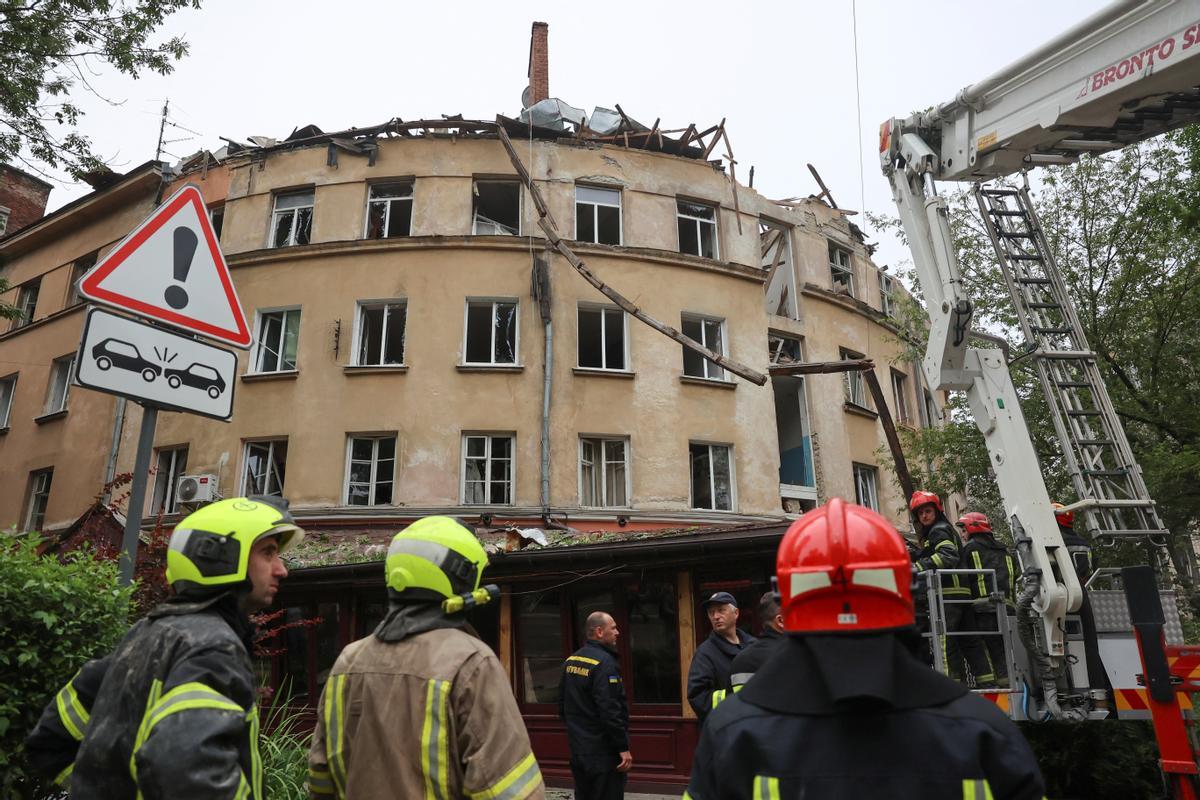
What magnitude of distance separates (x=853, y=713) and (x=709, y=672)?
185 inches

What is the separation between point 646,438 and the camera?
17.6 meters

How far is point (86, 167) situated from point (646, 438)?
11053 millimetres

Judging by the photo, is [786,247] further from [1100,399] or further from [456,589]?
[456,589]

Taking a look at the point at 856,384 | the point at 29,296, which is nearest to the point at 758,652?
the point at 856,384

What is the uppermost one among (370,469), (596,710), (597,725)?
(370,469)

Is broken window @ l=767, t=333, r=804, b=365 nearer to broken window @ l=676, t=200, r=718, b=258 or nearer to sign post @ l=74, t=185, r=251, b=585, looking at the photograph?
broken window @ l=676, t=200, r=718, b=258

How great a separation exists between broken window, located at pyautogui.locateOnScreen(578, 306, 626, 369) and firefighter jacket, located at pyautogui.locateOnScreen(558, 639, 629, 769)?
11624mm

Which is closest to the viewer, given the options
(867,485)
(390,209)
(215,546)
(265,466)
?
(215,546)

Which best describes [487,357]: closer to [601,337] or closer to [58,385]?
[601,337]

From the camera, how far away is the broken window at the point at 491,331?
59.7ft

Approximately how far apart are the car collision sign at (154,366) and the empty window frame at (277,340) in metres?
15.1

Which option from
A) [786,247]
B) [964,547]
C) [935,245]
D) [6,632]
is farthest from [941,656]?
[786,247]

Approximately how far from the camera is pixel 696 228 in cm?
2030

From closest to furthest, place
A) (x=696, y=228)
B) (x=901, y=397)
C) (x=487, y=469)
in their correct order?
1. (x=487, y=469)
2. (x=696, y=228)
3. (x=901, y=397)
